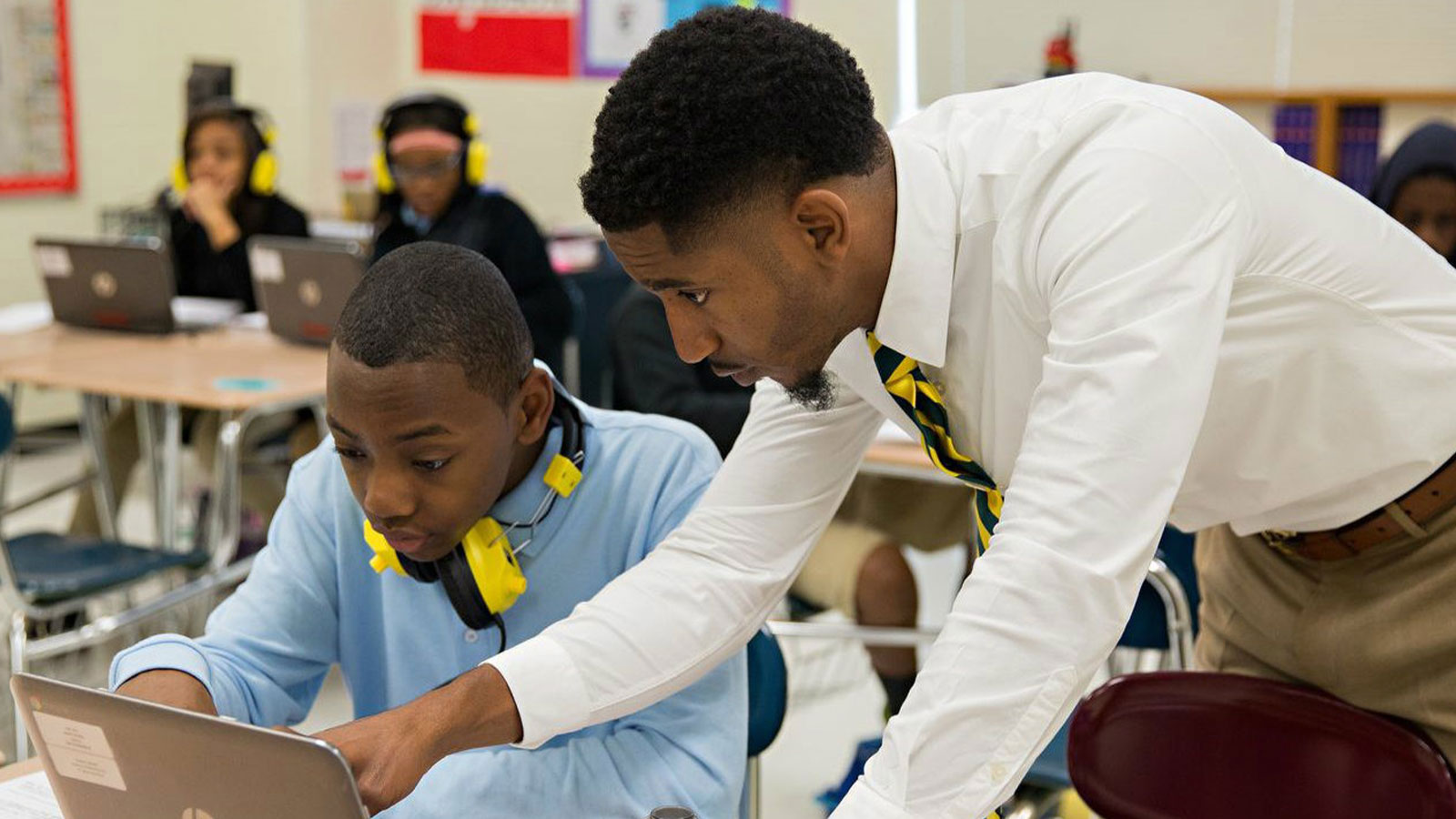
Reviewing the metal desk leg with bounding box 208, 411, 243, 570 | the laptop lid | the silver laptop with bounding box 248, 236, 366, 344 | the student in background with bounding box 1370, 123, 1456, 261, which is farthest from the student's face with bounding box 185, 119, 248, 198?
the student in background with bounding box 1370, 123, 1456, 261

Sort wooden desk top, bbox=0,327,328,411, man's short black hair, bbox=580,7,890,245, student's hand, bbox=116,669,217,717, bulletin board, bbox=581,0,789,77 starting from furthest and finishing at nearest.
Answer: bulletin board, bbox=581,0,789,77, wooden desk top, bbox=0,327,328,411, student's hand, bbox=116,669,217,717, man's short black hair, bbox=580,7,890,245

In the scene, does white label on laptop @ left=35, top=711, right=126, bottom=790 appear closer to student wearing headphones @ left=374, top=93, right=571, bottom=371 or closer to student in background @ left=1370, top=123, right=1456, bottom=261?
student wearing headphones @ left=374, top=93, right=571, bottom=371

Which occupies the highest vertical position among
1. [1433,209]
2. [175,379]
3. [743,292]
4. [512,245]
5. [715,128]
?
[715,128]

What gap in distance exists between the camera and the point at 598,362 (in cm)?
498

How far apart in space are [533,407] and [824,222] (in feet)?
1.47

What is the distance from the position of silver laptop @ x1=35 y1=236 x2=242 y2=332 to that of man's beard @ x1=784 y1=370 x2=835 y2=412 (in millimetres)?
2965

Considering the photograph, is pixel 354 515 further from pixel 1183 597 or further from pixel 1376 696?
pixel 1183 597

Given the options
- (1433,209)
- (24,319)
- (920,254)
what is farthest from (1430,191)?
(24,319)

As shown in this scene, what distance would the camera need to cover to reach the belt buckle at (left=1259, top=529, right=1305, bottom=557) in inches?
51.2

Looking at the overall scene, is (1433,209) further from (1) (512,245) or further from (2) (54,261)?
(2) (54,261)

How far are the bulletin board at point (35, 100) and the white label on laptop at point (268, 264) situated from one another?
97.8 inches

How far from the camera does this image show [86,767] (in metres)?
1.04

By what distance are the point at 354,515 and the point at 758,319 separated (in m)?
0.55

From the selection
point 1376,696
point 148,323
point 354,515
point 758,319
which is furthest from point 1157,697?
point 148,323
